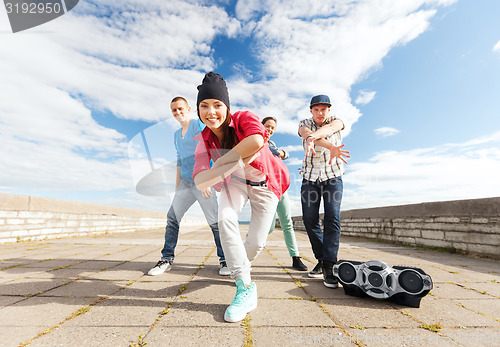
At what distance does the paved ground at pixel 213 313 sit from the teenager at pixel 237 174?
26 centimetres

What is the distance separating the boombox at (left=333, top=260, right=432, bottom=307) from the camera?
6.26 feet

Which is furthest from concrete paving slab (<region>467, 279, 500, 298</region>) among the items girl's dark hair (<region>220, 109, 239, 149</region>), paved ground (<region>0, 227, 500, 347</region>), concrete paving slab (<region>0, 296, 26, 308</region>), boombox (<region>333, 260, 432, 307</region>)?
concrete paving slab (<region>0, 296, 26, 308</region>)

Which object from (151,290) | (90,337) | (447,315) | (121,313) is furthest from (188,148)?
(447,315)

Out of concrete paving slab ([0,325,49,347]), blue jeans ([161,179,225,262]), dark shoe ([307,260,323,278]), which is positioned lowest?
concrete paving slab ([0,325,49,347])

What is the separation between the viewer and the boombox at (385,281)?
75.1 inches

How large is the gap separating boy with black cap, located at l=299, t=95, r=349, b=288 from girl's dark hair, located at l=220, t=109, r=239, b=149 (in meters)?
0.87

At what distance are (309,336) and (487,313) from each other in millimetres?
1456

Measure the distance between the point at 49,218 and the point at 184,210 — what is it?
577 cm

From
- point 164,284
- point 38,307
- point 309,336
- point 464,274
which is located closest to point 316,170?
point 309,336

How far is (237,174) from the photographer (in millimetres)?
1969

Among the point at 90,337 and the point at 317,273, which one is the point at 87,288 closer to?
the point at 90,337

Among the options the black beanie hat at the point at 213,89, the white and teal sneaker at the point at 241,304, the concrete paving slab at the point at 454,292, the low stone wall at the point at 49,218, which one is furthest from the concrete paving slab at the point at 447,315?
the low stone wall at the point at 49,218

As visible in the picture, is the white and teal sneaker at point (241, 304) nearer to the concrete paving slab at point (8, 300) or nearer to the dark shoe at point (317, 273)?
the dark shoe at point (317, 273)

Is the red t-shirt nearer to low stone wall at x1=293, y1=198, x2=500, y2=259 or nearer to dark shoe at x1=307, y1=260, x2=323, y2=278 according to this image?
dark shoe at x1=307, y1=260, x2=323, y2=278
